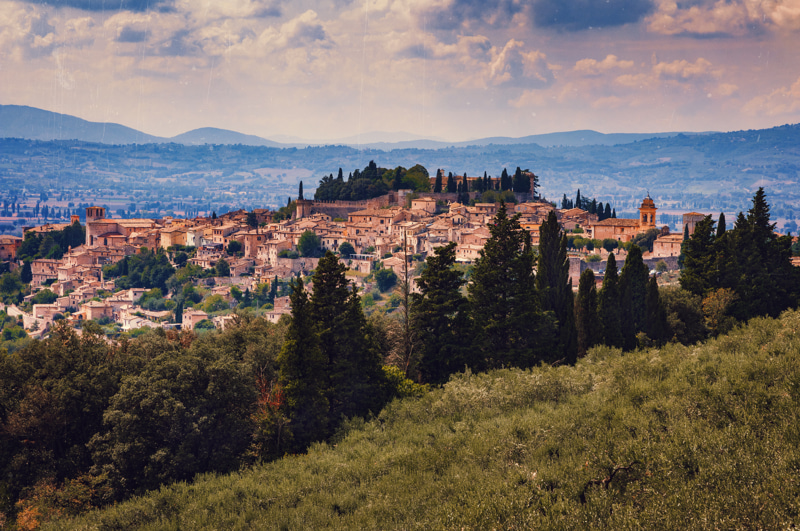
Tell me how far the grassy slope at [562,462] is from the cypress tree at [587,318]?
5.40 m

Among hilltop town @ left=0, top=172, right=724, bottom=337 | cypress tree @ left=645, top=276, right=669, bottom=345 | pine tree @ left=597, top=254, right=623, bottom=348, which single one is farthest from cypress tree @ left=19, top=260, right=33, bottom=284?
cypress tree @ left=645, top=276, right=669, bottom=345

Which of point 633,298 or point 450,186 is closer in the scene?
point 633,298

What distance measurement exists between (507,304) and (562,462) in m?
9.01

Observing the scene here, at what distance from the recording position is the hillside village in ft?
180

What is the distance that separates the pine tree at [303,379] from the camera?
493 inches

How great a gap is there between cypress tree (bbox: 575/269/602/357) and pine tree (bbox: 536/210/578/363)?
0.39 meters

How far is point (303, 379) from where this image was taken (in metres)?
Result: 12.8

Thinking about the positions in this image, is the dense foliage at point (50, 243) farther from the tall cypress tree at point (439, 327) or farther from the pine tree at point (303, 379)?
the pine tree at point (303, 379)

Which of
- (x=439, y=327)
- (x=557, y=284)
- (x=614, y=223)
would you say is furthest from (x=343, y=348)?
(x=614, y=223)

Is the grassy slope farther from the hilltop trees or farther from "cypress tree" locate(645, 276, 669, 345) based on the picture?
the hilltop trees

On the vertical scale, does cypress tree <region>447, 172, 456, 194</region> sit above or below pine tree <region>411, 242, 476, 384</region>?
above

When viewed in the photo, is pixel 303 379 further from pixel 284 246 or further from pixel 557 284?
pixel 284 246

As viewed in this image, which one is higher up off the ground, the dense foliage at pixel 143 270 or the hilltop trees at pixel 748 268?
the hilltop trees at pixel 748 268

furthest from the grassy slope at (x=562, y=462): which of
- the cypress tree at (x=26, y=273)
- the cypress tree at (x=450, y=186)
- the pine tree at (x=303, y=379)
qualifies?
the cypress tree at (x=26, y=273)
